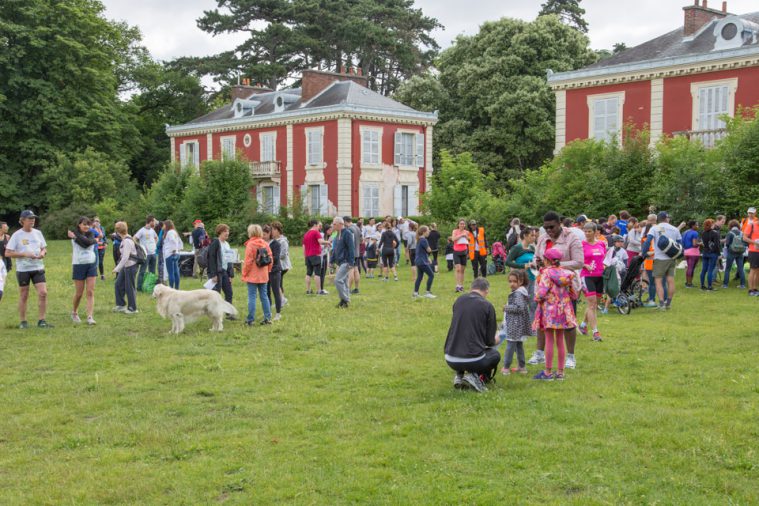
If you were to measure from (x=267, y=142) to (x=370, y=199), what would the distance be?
7245 mm

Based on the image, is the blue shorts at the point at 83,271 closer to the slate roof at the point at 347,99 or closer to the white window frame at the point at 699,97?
the white window frame at the point at 699,97

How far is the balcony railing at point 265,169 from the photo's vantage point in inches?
1782

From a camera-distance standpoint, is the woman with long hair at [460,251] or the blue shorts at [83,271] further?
the woman with long hair at [460,251]

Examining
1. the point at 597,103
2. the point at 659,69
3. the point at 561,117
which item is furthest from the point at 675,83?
the point at 561,117

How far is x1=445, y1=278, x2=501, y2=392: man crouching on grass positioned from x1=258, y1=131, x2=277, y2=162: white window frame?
37.8m

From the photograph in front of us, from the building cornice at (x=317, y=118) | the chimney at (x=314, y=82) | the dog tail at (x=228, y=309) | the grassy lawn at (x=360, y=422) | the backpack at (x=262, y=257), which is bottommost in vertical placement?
the grassy lawn at (x=360, y=422)

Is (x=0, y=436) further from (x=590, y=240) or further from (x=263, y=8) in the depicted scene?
(x=263, y=8)

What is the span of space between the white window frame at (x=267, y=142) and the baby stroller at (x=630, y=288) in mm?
32280

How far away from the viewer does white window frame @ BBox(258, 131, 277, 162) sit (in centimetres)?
4547

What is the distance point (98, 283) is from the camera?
20.8m

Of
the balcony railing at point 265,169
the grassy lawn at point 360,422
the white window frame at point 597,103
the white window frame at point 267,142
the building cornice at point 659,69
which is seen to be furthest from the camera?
the white window frame at point 267,142

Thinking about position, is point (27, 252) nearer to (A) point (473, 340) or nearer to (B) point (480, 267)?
(A) point (473, 340)

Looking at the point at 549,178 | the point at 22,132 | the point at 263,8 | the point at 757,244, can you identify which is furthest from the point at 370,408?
the point at 263,8

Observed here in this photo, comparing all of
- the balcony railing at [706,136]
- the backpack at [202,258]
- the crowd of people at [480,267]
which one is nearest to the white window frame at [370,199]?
the crowd of people at [480,267]
